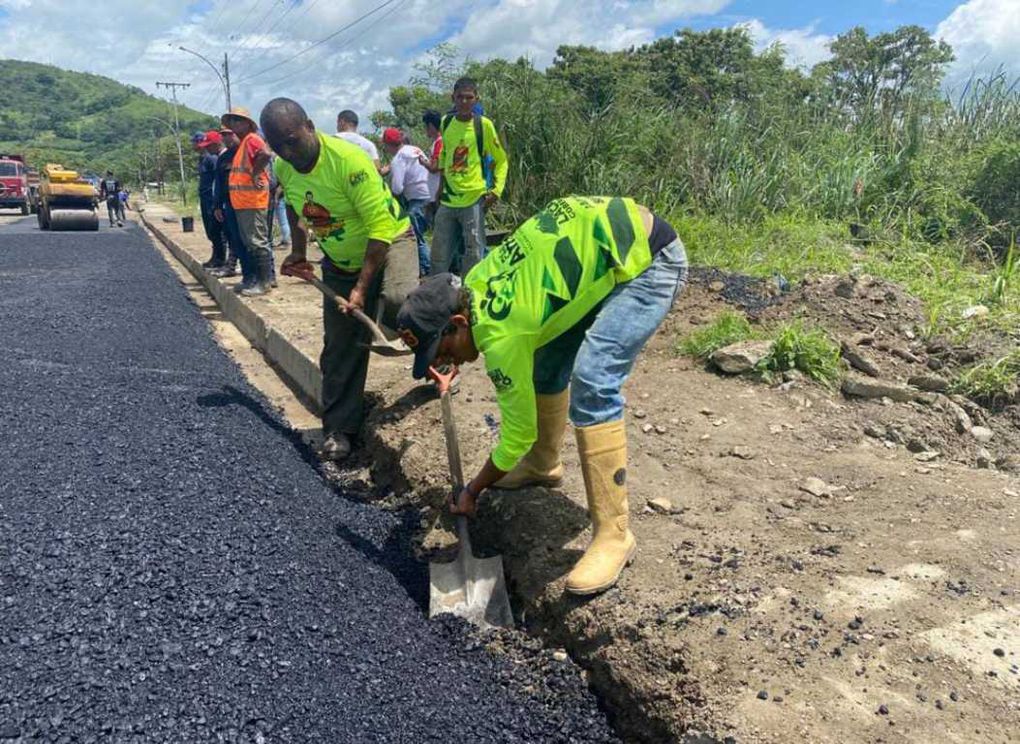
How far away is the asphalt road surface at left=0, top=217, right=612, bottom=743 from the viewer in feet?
6.74

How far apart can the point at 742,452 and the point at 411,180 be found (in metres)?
4.82

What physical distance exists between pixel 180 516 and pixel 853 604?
237cm

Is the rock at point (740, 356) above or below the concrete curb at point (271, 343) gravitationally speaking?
above

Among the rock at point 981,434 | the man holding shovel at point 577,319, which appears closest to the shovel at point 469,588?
the man holding shovel at point 577,319

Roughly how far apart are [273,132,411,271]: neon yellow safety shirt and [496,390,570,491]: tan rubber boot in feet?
4.27

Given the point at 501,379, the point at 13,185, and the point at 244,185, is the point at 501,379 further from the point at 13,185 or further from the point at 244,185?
the point at 13,185

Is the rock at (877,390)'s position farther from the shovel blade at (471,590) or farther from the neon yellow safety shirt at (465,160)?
the neon yellow safety shirt at (465,160)

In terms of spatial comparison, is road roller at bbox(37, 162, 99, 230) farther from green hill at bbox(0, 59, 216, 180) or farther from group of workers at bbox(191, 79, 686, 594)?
green hill at bbox(0, 59, 216, 180)

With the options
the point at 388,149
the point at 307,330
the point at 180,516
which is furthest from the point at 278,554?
the point at 388,149

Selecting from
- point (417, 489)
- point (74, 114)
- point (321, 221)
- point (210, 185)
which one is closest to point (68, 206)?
point (210, 185)

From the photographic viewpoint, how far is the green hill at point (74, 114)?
383 ft

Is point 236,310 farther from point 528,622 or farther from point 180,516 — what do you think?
point 528,622

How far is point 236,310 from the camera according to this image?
24.0ft

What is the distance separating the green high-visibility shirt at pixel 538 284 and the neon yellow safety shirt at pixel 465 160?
122 inches
